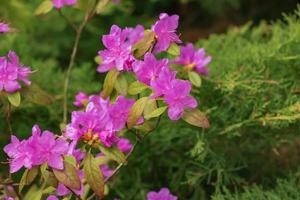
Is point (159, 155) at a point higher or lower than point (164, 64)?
lower

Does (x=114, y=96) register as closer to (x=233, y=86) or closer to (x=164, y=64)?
(x=164, y=64)

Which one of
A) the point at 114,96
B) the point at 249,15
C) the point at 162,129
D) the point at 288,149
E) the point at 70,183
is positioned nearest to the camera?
the point at 70,183

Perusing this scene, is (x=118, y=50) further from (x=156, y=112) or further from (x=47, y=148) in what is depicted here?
(x=47, y=148)

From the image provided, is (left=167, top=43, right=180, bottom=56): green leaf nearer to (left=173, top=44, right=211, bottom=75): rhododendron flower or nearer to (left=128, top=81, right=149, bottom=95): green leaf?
(left=128, top=81, right=149, bottom=95): green leaf

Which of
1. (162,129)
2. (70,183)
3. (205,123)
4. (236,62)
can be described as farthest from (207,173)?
(70,183)

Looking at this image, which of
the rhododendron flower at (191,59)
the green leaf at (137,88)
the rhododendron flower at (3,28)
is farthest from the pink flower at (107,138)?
the rhododendron flower at (191,59)

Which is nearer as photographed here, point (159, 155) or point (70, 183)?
point (70, 183)
